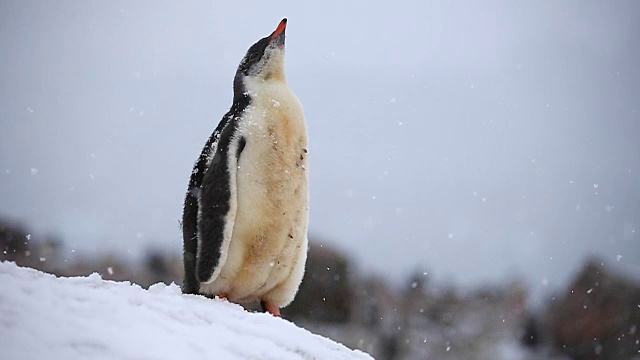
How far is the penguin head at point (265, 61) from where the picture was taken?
2695 mm

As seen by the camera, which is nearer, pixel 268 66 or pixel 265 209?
pixel 265 209

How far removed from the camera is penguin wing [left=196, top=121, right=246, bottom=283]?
2.34 m

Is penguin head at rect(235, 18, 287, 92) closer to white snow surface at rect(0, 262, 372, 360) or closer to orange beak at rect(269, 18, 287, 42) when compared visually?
orange beak at rect(269, 18, 287, 42)

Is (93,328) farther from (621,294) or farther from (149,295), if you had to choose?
(621,294)

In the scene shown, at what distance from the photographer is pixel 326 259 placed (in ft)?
28.2

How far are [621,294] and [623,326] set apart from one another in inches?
24.3

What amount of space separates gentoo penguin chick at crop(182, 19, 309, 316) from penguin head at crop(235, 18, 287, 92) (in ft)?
0.44

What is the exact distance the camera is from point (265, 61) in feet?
8.86

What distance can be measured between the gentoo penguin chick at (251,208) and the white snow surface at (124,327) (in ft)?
1.72

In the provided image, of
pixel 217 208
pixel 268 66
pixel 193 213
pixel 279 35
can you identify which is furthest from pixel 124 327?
pixel 279 35

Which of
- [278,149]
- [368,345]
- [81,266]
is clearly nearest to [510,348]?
[368,345]

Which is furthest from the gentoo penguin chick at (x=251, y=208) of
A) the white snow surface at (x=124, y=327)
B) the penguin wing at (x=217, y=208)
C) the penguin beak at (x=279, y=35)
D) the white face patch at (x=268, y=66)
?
the white snow surface at (x=124, y=327)

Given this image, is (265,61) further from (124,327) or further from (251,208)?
(124,327)

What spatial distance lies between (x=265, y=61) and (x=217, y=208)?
63 centimetres
